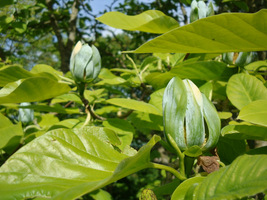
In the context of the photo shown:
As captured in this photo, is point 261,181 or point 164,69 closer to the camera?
point 261,181

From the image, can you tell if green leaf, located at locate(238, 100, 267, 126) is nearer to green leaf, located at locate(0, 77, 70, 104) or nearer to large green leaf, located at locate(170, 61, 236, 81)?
large green leaf, located at locate(170, 61, 236, 81)

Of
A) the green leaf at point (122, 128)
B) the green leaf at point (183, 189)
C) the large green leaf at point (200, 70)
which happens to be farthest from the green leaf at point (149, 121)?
the green leaf at point (183, 189)

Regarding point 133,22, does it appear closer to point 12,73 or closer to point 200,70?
point 200,70

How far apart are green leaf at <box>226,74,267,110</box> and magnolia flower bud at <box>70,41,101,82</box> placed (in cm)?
41

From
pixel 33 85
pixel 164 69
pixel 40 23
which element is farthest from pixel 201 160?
pixel 40 23

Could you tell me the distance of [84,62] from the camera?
0.81m

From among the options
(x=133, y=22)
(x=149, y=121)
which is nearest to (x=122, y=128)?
(x=149, y=121)

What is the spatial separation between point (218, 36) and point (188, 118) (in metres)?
0.13

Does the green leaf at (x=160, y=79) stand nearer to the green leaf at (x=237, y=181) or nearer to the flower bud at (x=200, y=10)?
the flower bud at (x=200, y=10)

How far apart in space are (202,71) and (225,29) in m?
0.32

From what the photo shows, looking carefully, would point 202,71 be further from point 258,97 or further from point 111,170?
point 111,170

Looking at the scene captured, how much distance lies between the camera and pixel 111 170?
1.36 ft

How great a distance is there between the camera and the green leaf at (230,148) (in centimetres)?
59

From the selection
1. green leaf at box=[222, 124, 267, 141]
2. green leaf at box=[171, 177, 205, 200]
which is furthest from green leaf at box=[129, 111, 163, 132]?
green leaf at box=[171, 177, 205, 200]
